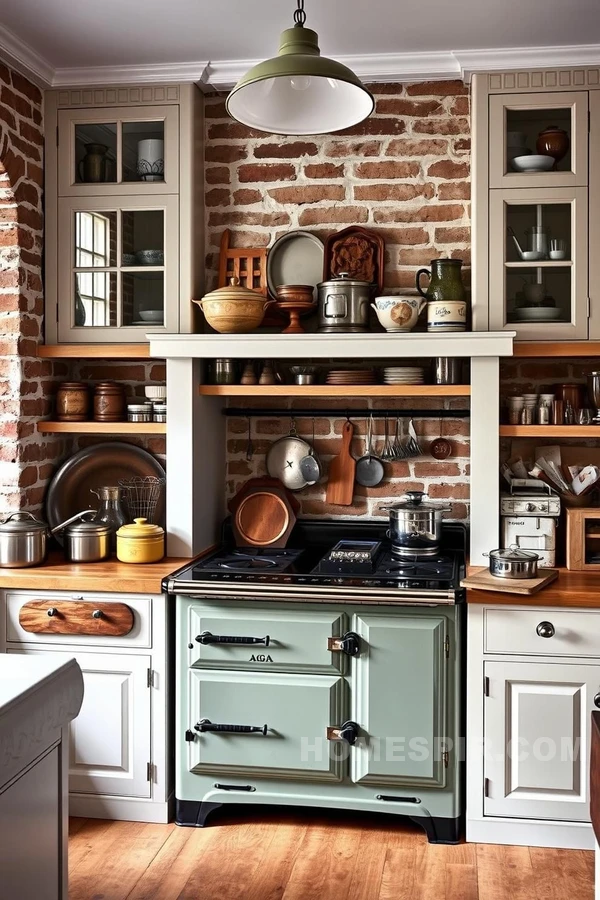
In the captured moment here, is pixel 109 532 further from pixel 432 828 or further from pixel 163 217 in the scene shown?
pixel 432 828

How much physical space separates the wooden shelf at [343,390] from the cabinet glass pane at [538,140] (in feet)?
2.70

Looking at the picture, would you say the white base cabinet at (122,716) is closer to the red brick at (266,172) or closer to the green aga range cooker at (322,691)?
the green aga range cooker at (322,691)

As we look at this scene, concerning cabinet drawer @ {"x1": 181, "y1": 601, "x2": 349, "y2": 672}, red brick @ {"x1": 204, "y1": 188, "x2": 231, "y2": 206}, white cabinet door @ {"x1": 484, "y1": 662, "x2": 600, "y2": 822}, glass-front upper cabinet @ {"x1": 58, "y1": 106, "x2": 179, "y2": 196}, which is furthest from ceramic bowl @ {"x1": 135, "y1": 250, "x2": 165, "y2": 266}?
white cabinet door @ {"x1": 484, "y1": 662, "x2": 600, "y2": 822}

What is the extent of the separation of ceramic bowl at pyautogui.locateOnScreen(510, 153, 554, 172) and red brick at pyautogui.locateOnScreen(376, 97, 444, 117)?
0.45m

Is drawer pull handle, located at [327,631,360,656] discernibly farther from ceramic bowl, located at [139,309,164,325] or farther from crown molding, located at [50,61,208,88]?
crown molding, located at [50,61,208,88]

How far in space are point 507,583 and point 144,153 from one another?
2088mm

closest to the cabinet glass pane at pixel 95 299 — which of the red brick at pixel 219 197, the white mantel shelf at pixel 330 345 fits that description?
the white mantel shelf at pixel 330 345

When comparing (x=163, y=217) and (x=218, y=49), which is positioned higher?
(x=218, y=49)

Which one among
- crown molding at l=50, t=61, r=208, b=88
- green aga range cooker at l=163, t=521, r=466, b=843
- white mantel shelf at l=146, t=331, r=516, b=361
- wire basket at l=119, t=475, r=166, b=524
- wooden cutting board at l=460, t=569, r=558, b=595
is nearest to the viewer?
wooden cutting board at l=460, t=569, r=558, b=595

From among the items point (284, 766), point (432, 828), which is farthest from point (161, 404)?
point (432, 828)

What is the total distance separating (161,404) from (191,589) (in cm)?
92

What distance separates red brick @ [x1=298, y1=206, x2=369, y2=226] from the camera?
11.8 feet

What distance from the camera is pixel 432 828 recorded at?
2.98m

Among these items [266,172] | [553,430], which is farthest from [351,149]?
[553,430]
